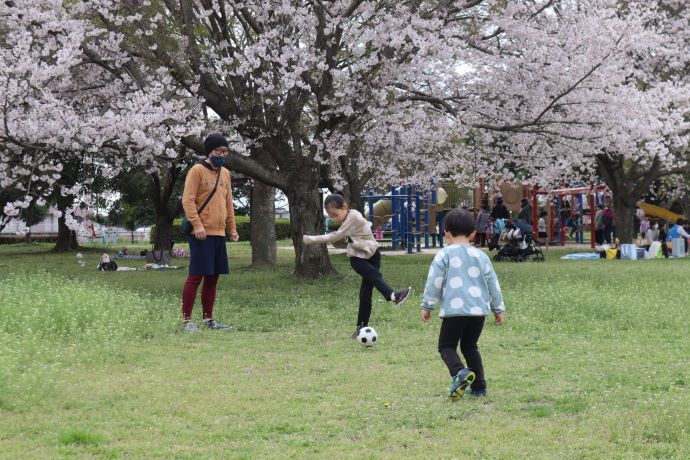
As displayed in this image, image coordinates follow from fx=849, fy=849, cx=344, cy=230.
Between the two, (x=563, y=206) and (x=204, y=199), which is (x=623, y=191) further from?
(x=204, y=199)

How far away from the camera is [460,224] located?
606cm

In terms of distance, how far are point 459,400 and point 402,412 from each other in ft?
1.84

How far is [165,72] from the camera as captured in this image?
14.2 m

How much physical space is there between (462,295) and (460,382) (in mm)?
604

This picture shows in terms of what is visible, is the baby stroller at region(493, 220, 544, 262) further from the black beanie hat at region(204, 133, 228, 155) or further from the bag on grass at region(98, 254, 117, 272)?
the black beanie hat at region(204, 133, 228, 155)

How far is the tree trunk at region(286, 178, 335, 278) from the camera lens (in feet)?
51.6

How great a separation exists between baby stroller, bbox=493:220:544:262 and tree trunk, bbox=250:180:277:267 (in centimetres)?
688

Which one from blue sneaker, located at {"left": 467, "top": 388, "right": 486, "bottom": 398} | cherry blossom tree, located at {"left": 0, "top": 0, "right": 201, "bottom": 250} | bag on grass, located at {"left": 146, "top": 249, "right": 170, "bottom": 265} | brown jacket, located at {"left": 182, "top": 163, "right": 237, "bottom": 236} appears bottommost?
blue sneaker, located at {"left": 467, "top": 388, "right": 486, "bottom": 398}

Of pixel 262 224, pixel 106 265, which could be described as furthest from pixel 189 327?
pixel 106 265

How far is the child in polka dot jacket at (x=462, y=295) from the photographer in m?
5.98

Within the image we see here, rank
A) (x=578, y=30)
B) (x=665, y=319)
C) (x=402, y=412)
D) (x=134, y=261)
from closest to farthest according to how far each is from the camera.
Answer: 1. (x=402, y=412)
2. (x=665, y=319)
3. (x=578, y=30)
4. (x=134, y=261)

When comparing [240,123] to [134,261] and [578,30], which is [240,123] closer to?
[578,30]

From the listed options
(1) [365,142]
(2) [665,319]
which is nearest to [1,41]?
(1) [365,142]

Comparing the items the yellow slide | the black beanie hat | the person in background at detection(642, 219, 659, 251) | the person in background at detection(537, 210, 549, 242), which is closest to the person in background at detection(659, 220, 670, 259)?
the person in background at detection(642, 219, 659, 251)
